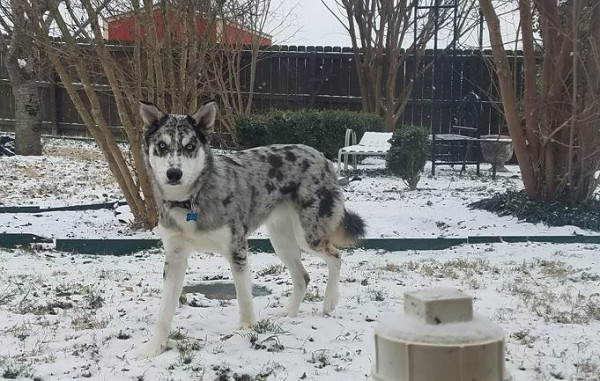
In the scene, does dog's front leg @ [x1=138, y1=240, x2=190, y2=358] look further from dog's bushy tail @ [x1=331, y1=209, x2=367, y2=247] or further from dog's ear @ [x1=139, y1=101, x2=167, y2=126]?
dog's bushy tail @ [x1=331, y1=209, x2=367, y2=247]

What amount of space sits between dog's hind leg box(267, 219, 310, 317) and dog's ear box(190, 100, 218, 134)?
1.07 m

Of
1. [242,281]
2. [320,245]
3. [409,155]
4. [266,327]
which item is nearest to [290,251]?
[320,245]

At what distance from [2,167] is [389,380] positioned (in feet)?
46.5

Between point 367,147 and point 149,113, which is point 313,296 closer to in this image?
point 149,113

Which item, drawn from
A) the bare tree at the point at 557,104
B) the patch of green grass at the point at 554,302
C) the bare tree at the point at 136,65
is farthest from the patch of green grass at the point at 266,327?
the bare tree at the point at 557,104

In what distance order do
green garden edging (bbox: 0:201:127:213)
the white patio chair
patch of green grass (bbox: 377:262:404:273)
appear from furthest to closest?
the white patio chair < green garden edging (bbox: 0:201:127:213) < patch of green grass (bbox: 377:262:404:273)

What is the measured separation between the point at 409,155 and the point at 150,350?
7.37 m

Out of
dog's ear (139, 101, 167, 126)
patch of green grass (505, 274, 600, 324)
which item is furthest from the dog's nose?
patch of green grass (505, 274, 600, 324)

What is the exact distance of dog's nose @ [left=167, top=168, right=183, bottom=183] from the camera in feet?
14.4

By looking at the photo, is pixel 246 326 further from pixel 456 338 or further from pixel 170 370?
pixel 456 338

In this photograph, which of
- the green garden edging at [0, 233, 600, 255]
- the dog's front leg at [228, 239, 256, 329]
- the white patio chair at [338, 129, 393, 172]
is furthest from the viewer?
the white patio chair at [338, 129, 393, 172]

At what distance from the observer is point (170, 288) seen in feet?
15.1

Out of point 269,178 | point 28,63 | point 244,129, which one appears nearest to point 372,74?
point 244,129

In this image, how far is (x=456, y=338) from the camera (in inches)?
56.2
